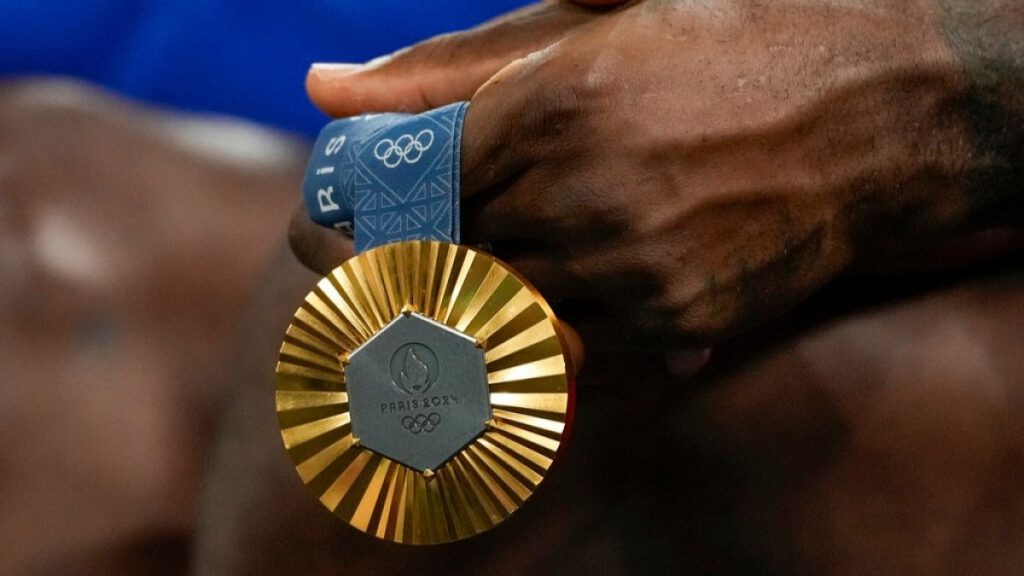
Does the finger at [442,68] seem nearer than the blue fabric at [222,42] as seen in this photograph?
Yes

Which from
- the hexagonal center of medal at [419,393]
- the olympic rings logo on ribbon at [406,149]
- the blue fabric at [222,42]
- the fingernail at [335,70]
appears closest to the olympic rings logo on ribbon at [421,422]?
the hexagonal center of medal at [419,393]

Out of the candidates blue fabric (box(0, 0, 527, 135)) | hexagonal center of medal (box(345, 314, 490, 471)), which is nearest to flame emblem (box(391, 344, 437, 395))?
hexagonal center of medal (box(345, 314, 490, 471))

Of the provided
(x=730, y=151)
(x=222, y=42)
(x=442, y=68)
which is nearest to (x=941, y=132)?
(x=730, y=151)

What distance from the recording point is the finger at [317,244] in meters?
0.59

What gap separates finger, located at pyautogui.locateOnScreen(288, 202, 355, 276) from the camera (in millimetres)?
587

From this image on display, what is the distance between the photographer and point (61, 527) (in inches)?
30.5

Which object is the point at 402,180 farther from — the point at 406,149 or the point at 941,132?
the point at 941,132

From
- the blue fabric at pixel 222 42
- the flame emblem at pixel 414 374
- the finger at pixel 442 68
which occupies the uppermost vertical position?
the blue fabric at pixel 222 42

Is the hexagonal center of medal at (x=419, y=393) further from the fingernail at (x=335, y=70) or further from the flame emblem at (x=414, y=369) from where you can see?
the fingernail at (x=335, y=70)

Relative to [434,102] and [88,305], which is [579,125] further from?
[88,305]

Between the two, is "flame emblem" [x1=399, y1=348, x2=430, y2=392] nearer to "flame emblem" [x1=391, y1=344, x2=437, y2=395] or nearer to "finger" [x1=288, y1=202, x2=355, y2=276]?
"flame emblem" [x1=391, y1=344, x2=437, y2=395]

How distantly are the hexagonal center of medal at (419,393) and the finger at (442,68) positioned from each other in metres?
0.16

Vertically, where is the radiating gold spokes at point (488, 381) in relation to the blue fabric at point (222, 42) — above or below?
below

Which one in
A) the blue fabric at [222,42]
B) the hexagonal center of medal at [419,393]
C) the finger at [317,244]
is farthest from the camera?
the blue fabric at [222,42]
